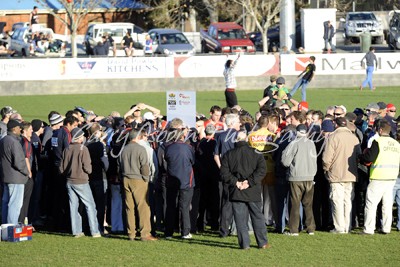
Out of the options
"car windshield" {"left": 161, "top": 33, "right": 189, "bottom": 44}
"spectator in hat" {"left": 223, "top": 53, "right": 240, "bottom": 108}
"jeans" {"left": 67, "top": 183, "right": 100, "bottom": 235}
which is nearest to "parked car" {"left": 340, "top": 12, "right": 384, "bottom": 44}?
"car windshield" {"left": 161, "top": 33, "right": 189, "bottom": 44}

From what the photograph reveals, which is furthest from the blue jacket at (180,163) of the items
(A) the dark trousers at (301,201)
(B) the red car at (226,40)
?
(B) the red car at (226,40)

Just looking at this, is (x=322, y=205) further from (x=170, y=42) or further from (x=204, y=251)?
(x=170, y=42)

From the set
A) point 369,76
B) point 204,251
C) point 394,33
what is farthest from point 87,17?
point 204,251

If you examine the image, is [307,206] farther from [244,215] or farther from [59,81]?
[59,81]

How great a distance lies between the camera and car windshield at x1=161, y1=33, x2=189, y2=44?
49.9 m

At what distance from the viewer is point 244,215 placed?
13.4 m

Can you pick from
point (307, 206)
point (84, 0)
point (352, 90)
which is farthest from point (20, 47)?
point (307, 206)

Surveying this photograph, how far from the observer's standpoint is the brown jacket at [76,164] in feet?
47.1

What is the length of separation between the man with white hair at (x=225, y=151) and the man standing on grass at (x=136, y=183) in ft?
3.60

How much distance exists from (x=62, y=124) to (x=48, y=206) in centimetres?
142

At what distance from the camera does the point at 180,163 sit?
14.2 metres

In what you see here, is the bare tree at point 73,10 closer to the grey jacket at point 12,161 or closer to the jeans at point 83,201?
the grey jacket at point 12,161

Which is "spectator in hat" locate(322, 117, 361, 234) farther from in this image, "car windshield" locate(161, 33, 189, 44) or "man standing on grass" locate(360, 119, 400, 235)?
"car windshield" locate(161, 33, 189, 44)

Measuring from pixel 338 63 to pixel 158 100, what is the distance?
8488 millimetres
